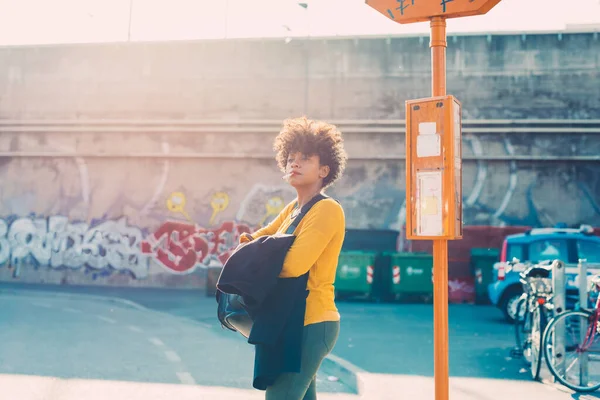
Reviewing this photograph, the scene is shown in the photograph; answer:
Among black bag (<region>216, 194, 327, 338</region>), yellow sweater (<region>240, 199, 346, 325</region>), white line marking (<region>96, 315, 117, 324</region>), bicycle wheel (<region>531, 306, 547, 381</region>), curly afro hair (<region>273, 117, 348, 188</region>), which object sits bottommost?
white line marking (<region>96, 315, 117, 324</region>)

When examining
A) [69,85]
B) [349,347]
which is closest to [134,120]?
[69,85]

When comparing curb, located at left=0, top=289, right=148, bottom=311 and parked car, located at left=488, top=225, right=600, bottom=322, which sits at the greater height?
parked car, located at left=488, top=225, right=600, bottom=322

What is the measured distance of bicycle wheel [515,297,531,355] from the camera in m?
6.80

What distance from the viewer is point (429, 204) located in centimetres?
288

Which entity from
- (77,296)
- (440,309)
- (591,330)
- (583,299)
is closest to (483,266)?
(583,299)

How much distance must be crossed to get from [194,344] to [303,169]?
18.9 ft

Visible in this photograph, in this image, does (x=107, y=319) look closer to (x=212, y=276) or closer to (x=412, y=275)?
(x=212, y=276)

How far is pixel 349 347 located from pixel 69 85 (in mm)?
13260

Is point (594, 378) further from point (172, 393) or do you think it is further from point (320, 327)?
point (320, 327)

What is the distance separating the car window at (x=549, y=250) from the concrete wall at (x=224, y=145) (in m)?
4.81

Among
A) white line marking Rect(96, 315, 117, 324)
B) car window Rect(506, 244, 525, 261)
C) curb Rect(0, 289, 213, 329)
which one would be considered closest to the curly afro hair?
white line marking Rect(96, 315, 117, 324)

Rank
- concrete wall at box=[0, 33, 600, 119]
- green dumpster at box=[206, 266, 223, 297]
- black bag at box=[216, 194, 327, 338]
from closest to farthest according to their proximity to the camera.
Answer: black bag at box=[216, 194, 327, 338] < green dumpster at box=[206, 266, 223, 297] < concrete wall at box=[0, 33, 600, 119]

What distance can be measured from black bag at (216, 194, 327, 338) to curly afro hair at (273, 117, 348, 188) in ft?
0.74

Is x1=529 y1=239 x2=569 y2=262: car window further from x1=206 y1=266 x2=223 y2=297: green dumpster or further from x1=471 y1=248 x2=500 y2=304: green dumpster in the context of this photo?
x1=206 y1=266 x2=223 y2=297: green dumpster
